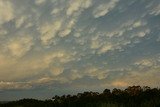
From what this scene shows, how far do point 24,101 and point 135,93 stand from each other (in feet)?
46.4

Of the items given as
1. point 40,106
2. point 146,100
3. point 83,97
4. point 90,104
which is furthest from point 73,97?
point 146,100

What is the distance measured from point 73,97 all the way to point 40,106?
3.76 m

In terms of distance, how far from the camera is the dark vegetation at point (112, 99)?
33875 millimetres

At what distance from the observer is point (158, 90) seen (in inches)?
1549

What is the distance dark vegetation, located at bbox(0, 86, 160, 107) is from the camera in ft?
111

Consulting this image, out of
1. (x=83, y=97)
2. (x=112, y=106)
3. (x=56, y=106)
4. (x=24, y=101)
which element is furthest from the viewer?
(x=24, y=101)

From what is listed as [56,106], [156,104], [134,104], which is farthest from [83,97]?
[156,104]

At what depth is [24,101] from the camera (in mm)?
45562

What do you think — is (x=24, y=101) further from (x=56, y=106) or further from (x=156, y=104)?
(x=156, y=104)

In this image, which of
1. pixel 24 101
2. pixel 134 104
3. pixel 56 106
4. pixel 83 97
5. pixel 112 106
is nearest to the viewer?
pixel 112 106

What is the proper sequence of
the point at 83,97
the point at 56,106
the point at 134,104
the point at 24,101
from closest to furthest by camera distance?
the point at 134,104 → the point at 56,106 → the point at 83,97 → the point at 24,101

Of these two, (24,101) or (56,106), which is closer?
(56,106)

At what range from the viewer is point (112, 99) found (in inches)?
1513

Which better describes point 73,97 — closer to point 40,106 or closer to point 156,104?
point 40,106
